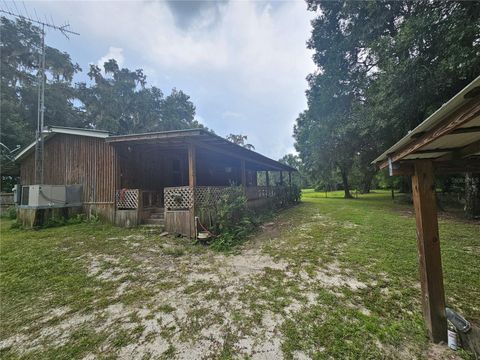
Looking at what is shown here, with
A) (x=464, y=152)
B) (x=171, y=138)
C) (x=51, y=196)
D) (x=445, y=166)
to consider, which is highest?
(x=171, y=138)

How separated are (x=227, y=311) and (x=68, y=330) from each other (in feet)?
Answer: 6.73

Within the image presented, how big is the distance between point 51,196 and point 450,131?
11.8m

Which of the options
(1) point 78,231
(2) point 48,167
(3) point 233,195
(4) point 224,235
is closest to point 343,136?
(3) point 233,195

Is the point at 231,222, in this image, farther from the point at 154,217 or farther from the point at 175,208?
the point at 154,217

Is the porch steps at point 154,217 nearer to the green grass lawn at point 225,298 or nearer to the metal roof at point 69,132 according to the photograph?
the green grass lawn at point 225,298

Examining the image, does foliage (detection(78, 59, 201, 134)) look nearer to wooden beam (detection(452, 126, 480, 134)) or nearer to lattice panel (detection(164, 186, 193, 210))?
lattice panel (detection(164, 186, 193, 210))

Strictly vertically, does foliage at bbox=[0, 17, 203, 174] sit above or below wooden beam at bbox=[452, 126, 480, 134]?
above

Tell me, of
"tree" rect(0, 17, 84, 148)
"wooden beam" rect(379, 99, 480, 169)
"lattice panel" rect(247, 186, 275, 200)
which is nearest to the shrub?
"lattice panel" rect(247, 186, 275, 200)

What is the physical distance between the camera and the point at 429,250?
241cm

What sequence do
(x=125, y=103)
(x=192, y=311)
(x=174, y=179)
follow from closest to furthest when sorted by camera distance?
(x=192, y=311) < (x=174, y=179) < (x=125, y=103)

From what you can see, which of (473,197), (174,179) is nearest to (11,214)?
(174,179)

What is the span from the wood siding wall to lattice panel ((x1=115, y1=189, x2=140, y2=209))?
0.30 meters

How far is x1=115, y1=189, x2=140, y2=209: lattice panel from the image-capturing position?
8.08m

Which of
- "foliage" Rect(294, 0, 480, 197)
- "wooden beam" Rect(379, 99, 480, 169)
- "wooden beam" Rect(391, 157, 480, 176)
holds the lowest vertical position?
"wooden beam" Rect(391, 157, 480, 176)
